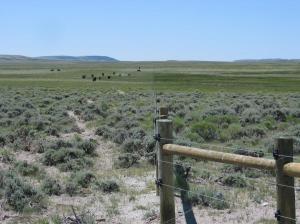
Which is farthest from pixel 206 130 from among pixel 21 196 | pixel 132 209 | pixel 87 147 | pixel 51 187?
pixel 21 196

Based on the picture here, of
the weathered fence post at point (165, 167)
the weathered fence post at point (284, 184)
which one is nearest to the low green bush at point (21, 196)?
the weathered fence post at point (165, 167)

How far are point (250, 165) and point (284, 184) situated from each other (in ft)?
1.63

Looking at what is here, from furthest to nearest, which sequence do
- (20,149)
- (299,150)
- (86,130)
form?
(86,130), (20,149), (299,150)

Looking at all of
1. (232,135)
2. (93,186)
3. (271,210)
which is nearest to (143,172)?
(93,186)

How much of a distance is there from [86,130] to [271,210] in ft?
39.9

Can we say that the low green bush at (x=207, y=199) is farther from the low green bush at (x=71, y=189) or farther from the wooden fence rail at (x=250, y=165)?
the low green bush at (x=71, y=189)

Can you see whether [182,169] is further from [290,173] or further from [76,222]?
[290,173]

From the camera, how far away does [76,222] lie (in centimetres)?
747

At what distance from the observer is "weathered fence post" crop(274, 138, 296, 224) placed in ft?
16.7

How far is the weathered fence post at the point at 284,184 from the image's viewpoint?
5.09 meters

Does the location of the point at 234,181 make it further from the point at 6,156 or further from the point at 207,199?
the point at 6,156

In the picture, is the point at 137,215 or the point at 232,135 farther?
the point at 232,135

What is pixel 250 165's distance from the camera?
5.55m

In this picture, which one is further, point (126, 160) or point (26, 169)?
point (126, 160)
